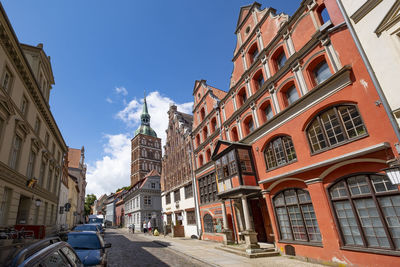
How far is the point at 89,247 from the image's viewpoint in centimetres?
775

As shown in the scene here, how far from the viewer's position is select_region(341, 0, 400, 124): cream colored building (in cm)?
708

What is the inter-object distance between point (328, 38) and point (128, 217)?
54.8m

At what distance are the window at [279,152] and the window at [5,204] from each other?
567 inches

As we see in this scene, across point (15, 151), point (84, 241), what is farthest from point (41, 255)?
point (15, 151)

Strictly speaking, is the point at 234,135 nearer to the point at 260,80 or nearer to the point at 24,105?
the point at 260,80

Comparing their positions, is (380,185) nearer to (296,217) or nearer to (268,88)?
(296,217)

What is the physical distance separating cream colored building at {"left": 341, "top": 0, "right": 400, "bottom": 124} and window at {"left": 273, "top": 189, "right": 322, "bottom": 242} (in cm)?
547

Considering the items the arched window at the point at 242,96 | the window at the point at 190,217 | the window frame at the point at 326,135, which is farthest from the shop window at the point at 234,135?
the window at the point at 190,217

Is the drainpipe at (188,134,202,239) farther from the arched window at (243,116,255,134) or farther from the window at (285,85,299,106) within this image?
the window at (285,85,299,106)

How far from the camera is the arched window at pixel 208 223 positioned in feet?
64.8

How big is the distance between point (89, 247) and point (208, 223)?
1427 centimetres

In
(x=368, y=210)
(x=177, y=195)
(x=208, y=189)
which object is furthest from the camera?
(x=177, y=195)

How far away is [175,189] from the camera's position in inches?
1105

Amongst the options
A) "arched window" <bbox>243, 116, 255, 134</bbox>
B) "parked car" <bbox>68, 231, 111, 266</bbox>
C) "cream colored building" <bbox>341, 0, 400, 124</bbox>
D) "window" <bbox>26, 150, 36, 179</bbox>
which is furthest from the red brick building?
"window" <bbox>26, 150, 36, 179</bbox>
